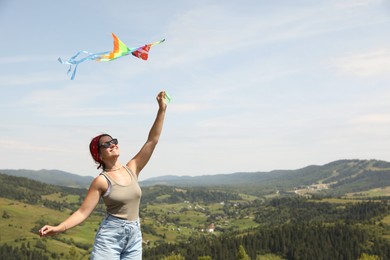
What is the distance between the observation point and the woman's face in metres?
7.14

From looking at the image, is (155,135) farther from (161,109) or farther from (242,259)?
(242,259)

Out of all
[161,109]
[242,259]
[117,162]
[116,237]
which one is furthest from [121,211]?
[242,259]

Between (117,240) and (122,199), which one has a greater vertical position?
(122,199)

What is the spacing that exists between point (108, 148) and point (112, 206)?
1.03m

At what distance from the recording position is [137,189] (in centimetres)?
705

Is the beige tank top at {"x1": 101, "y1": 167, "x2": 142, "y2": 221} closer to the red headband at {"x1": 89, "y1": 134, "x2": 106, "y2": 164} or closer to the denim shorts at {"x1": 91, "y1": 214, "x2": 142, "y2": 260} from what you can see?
the denim shorts at {"x1": 91, "y1": 214, "x2": 142, "y2": 260}

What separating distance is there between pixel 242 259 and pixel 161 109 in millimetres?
123033

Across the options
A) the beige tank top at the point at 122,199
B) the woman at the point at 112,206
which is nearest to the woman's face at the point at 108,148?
the woman at the point at 112,206

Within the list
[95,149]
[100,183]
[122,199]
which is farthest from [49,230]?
[95,149]

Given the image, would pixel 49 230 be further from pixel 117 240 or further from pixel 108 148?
pixel 108 148

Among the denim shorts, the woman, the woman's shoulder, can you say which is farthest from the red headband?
the denim shorts

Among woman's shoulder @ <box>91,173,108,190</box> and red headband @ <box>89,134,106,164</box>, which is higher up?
red headband @ <box>89,134,106,164</box>

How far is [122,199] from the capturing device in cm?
679

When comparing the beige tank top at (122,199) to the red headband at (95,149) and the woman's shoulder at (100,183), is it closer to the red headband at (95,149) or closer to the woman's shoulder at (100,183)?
the woman's shoulder at (100,183)
